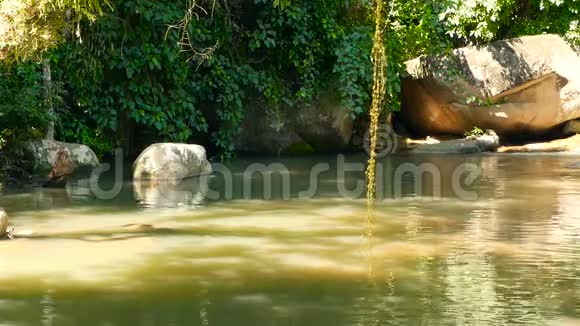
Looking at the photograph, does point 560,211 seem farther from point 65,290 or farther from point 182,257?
point 65,290

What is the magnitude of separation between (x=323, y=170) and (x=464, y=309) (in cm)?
934

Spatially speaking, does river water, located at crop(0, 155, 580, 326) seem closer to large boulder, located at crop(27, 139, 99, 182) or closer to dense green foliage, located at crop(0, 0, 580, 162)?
large boulder, located at crop(27, 139, 99, 182)

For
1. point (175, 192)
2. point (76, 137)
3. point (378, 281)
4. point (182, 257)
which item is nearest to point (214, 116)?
point (76, 137)

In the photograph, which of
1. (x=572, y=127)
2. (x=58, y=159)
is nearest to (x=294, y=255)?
(x=58, y=159)

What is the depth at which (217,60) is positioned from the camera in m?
16.6

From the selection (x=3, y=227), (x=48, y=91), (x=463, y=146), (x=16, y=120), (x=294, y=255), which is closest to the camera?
→ (x=294, y=255)

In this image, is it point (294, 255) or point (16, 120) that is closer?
point (294, 255)

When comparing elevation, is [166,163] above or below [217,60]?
below
